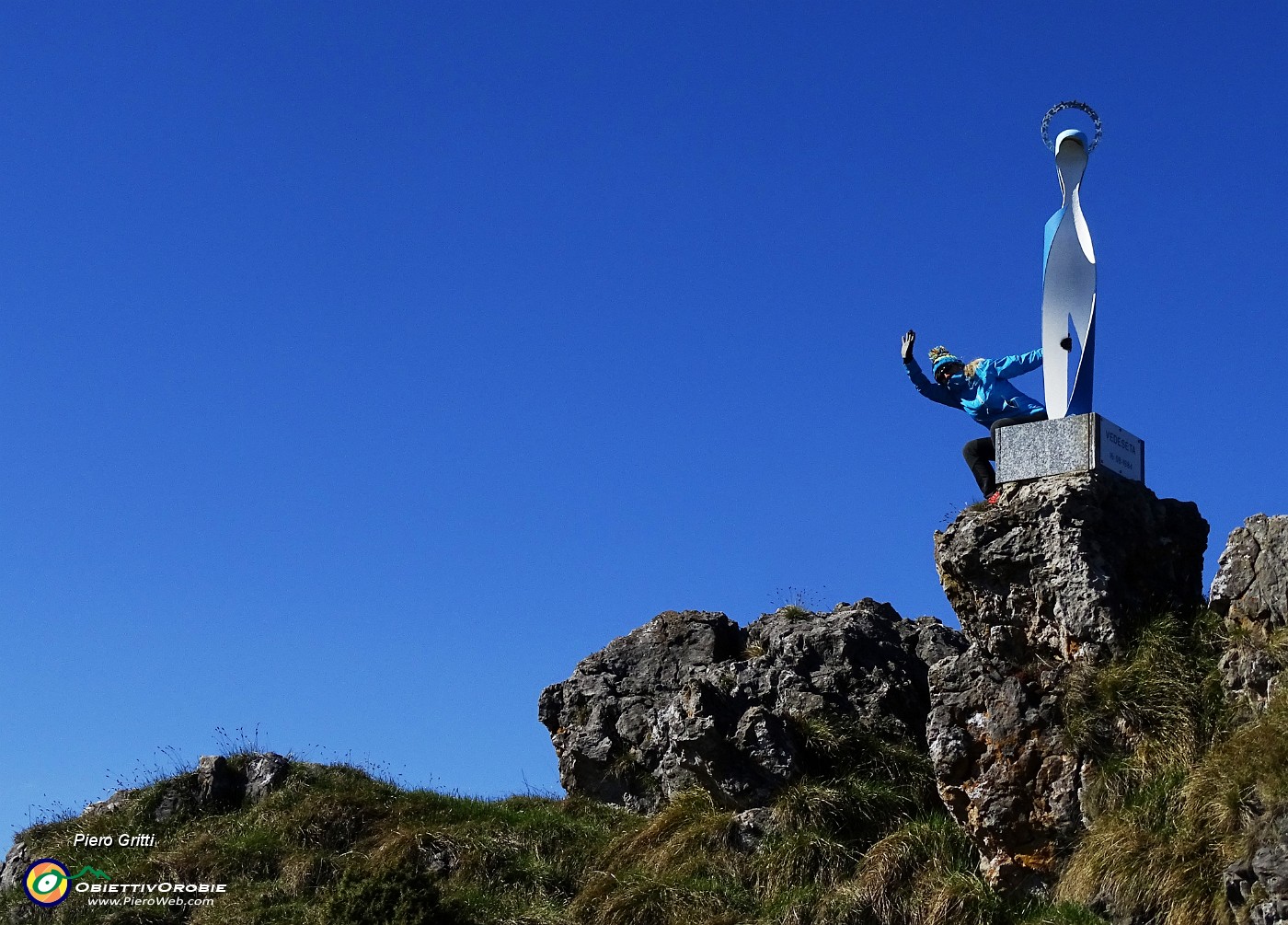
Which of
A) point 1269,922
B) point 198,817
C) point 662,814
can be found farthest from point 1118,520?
point 198,817

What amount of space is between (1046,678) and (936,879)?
2.07m

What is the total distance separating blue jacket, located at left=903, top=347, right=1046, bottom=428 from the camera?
15.7 metres

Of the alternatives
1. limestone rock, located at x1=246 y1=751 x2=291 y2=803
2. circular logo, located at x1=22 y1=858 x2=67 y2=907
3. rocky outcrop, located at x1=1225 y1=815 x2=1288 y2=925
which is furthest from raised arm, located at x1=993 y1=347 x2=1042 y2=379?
circular logo, located at x1=22 y1=858 x2=67 y2=907

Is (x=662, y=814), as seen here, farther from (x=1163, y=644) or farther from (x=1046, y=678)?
(x=1163, y=644)

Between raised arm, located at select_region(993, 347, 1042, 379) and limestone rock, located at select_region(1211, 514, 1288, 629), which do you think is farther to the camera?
raised arm, located at select_region(993, 347, 1042, 379)

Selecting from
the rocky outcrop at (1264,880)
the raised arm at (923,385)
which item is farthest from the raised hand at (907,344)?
the rocky outcrop at (1264,880)

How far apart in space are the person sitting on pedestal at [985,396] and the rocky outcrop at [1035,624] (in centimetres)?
157

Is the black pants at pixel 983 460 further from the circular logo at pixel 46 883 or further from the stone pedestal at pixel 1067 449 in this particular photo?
the circular logo at pixel 46 883

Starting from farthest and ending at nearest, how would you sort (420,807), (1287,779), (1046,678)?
(420,807) → (1046,678) → (1287,779)

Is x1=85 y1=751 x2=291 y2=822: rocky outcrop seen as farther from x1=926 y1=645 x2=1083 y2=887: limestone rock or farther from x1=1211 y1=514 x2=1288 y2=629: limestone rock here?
x1=1211 y1=514 x2=1288 y2=629: limestone rock

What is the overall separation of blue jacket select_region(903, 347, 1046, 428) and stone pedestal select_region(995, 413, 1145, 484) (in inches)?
44.6

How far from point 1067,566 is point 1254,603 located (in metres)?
1.62

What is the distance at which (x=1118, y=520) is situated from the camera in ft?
45.4

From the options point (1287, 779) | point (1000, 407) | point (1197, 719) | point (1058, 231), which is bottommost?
point (1287, 779)
